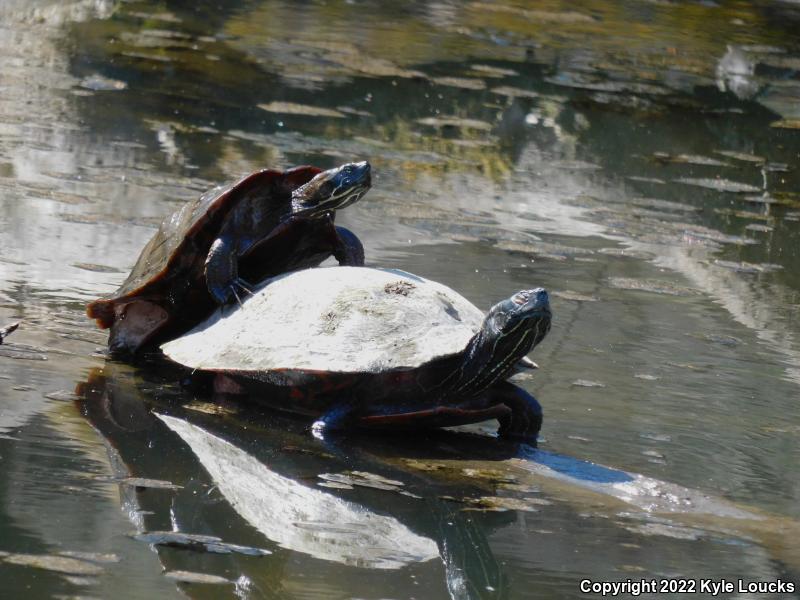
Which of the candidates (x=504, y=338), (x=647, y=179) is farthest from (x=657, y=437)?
(x=647, y=179)

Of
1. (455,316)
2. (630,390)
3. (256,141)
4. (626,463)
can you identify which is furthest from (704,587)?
(256,141)

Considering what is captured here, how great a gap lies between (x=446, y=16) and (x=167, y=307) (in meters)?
12.0

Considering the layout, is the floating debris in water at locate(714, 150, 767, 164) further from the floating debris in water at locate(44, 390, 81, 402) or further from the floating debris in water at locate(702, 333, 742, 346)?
the floating debris in water at locate(44, 390, 81, 402)

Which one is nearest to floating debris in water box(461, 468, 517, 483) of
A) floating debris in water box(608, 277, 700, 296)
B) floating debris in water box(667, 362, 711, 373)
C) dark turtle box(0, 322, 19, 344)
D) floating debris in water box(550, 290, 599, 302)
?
dark turtle box(0, 322, 19, 344)

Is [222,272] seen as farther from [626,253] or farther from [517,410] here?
[626,253]

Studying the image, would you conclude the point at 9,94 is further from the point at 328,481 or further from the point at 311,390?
the point at 328,481

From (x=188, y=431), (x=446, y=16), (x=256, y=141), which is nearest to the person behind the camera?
(x=188, y=431)

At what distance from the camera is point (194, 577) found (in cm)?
301

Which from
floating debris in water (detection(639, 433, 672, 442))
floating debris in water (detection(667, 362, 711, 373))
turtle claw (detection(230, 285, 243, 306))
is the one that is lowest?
floating debris in water (detection(667, 362, 711, 373))

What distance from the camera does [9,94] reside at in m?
10.4

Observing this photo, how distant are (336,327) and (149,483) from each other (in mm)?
1057

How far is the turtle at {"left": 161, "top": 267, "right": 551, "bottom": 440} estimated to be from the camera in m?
4.36

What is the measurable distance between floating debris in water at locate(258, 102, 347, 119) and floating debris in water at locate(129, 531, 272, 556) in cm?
763

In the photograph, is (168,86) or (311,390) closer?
(311,390)
